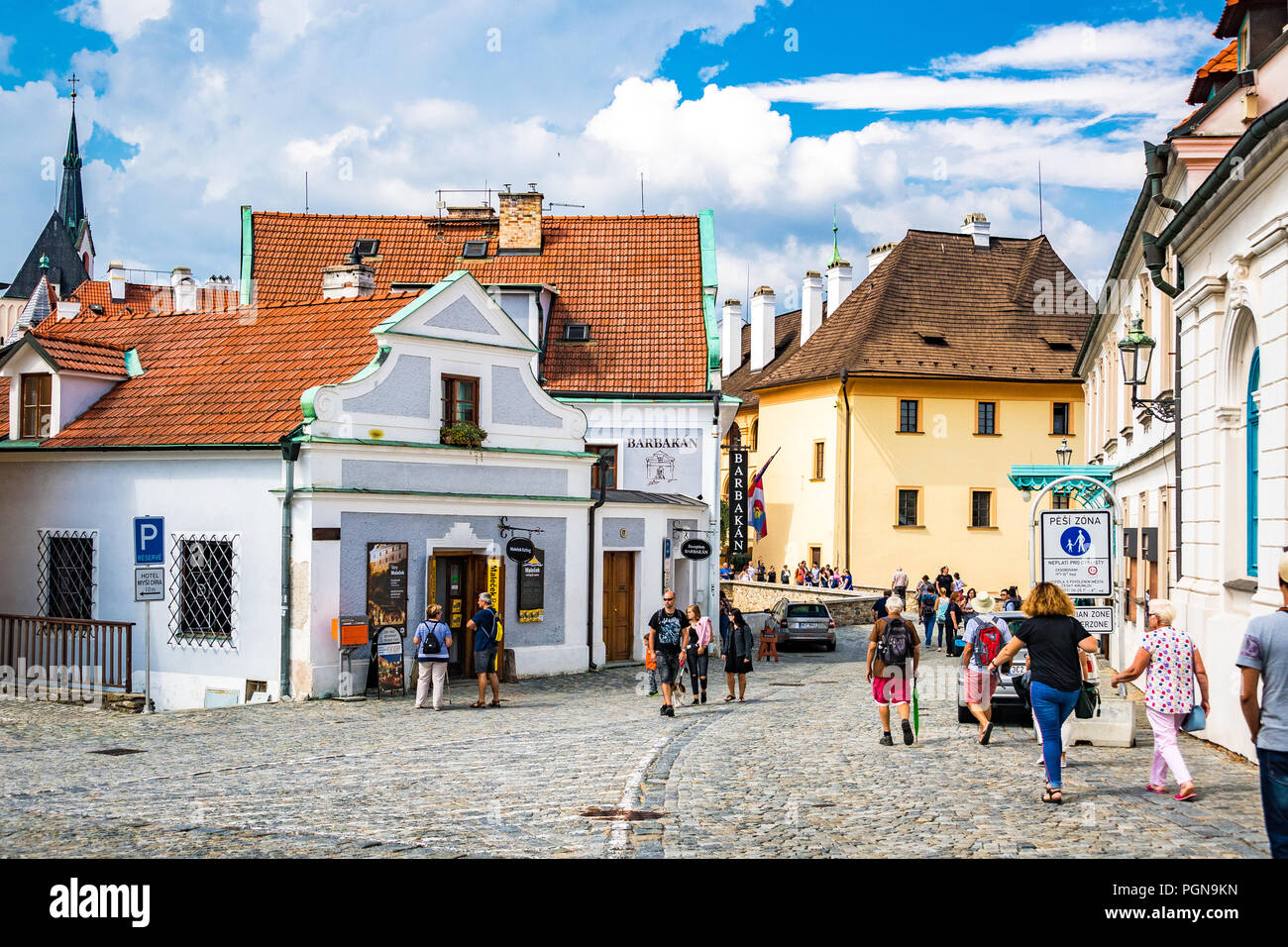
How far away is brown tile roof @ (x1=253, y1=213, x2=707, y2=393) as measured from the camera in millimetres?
34156

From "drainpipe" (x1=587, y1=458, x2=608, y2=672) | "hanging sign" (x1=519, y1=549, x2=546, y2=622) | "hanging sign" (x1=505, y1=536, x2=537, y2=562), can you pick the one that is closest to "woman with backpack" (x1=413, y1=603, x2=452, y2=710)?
"hanging sign" (x1=505, y1=536, x2=537, y2=562)

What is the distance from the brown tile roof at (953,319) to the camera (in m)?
52.1

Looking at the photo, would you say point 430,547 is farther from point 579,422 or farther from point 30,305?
point 30,305

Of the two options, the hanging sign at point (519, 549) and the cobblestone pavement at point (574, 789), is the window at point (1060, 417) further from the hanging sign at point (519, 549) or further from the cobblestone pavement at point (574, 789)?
the cobblestone pavement at point (574, 789)

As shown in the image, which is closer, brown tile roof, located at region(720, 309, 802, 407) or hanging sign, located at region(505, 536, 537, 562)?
hanging sign, located at region(505, 536, 537, 562)

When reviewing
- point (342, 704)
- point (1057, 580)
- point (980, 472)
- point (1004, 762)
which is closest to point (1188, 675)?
point (1004, 762)

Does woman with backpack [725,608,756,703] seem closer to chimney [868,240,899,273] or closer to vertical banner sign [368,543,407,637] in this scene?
vertical banner sign [368,543,407,637]

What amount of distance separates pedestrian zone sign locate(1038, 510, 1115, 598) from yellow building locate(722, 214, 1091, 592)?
1355 inches

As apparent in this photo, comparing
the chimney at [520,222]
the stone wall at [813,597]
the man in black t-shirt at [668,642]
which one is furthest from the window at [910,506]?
the man in black t-shirt at [668,642]

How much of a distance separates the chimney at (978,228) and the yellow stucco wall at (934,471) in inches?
303

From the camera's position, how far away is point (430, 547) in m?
23.3

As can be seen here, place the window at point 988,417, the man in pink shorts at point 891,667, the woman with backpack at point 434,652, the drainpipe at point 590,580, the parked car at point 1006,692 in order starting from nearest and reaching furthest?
the man in pink shorts at point 891,667 → the parked car at point 1006,692 → the woman with backpack at point 434,652 → the drainpipe at point 590,580 → the window at point 988,417

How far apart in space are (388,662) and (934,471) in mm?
33592

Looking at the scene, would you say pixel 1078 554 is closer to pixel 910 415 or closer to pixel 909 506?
pixel 909 506
